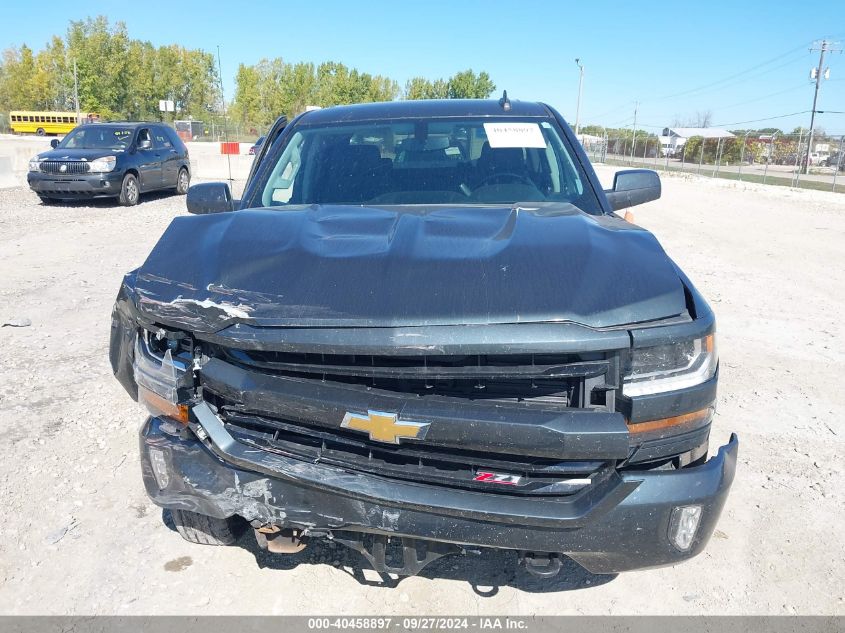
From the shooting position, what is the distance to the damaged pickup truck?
198 cm

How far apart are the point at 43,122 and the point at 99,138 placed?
4906 centimetres

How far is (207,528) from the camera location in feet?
8.65

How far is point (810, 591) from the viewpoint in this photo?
272 centimetres

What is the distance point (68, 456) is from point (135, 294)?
173 cm

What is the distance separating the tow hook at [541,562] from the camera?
216 centimetres

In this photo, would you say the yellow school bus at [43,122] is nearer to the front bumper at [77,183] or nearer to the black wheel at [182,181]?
the black wheel at [182,181]

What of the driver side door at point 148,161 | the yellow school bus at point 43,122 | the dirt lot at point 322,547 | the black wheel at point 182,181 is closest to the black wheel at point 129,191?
the driver side door at point 148,161

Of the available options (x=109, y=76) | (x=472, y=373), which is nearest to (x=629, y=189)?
(x=472, y=373)

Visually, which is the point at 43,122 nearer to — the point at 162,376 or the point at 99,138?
the point at 99,138

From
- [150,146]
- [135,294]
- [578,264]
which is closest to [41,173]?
[150,146]

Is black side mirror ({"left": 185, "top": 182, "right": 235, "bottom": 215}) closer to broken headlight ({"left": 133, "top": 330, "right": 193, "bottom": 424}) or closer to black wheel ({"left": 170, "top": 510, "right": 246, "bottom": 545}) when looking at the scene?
broken headlight ({"left": 133, "top": 330, "right": 193, "bottom": 424})

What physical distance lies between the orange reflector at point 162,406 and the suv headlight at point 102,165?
43.2 ft

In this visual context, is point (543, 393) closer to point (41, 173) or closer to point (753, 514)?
point (753, 514)

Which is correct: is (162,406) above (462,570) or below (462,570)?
above
